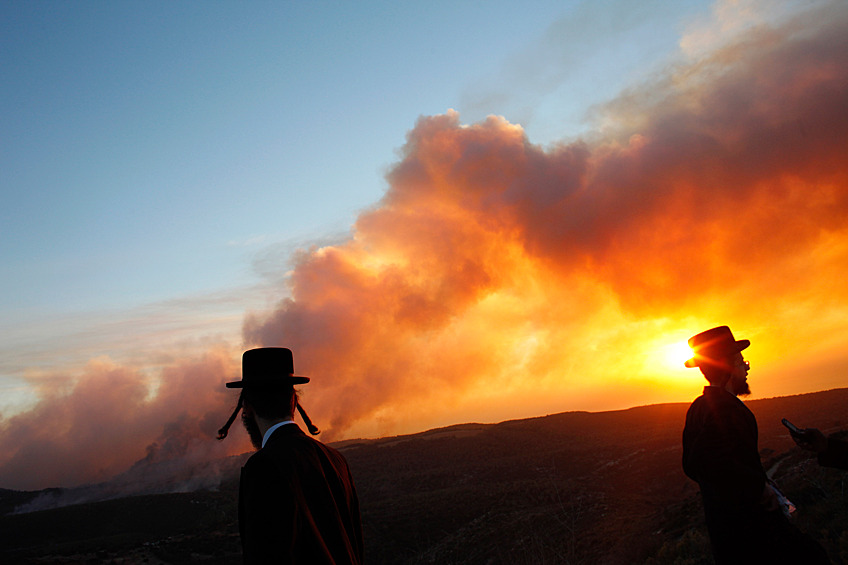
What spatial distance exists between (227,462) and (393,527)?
67.6 m

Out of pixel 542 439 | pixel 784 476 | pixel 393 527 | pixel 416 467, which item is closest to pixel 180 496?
pixel 416 467

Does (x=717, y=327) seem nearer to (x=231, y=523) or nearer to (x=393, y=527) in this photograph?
(x=393, y=527)

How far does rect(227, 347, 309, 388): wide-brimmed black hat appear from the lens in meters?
2.97

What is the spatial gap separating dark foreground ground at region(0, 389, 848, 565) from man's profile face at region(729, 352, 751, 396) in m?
1.99

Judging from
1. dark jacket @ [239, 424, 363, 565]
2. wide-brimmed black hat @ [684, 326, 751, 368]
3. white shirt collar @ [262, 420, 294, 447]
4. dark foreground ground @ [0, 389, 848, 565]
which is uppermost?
wide-brimmed black hat @ [684, 326, 751, 368]

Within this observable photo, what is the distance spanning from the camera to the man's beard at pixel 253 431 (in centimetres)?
299

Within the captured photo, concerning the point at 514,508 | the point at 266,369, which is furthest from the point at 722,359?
the point at 514,508

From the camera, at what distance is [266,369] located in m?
3.04

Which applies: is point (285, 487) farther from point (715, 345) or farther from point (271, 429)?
point (715, 345)

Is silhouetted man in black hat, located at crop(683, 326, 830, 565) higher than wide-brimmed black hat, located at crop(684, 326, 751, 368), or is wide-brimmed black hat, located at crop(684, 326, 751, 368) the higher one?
wide-brimmed black hat, located at crop(684, 326, 751, 368)

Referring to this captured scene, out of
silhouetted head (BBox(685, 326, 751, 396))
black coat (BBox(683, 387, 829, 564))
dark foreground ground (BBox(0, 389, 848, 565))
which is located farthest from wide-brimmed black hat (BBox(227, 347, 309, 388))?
silhouetted head (BBox(685, 326, 751, 396))

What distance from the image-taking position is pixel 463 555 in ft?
67.6

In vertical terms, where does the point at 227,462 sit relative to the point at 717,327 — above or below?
below

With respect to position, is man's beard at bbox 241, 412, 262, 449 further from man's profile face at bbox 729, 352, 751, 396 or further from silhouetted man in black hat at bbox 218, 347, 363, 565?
man's profile face at bbox 729, 352, 751, 396
